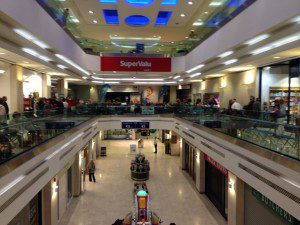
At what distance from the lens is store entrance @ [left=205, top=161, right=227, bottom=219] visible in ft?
37.2

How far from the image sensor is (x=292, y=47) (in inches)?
293

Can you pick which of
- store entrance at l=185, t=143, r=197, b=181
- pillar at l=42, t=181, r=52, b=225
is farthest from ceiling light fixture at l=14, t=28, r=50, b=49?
store entrance at l=185, t=143, r=197, b=181

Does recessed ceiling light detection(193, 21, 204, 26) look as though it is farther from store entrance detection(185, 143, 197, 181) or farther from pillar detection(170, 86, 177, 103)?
pillar detection(170, 86, 177, 103)

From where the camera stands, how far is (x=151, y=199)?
13023mm

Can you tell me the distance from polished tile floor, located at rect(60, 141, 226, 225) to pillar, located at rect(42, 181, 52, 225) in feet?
5.51

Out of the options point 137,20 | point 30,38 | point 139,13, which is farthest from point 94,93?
point 30,38

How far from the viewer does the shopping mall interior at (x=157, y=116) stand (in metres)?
5.93

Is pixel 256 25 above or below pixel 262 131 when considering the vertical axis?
above

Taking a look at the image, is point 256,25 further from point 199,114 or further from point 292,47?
point 199,114

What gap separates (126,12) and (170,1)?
2.35 metres

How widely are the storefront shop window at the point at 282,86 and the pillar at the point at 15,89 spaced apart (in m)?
10.3

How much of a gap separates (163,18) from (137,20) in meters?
1.43

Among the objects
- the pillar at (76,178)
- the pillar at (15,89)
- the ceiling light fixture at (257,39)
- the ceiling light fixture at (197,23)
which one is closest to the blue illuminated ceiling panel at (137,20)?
the ceiling light fixture at (197,23)

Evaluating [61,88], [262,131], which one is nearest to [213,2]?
[262,131]
